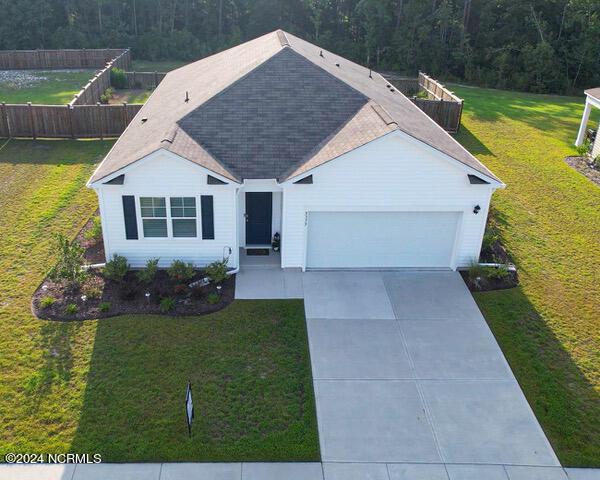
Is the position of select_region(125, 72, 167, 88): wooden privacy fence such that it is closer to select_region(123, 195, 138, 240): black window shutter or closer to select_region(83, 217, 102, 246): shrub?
select_region(83, 217, 102, 246): shrub

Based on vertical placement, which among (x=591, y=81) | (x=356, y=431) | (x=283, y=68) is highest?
(x=283, y=68)

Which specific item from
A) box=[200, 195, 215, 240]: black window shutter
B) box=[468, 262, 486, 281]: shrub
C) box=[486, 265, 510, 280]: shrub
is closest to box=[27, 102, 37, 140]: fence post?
box=[200, 195, 215, 240]: black window shutter

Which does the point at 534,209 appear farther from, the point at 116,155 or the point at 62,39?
the point at 62,39

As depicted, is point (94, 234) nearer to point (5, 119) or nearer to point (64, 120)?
point (64, 120)

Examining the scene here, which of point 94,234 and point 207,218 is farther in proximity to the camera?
point 94,234

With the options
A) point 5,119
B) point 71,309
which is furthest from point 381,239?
point 5,119

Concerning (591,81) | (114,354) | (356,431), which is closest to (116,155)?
(114,354)

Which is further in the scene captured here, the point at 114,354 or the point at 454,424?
the point at 114,354
